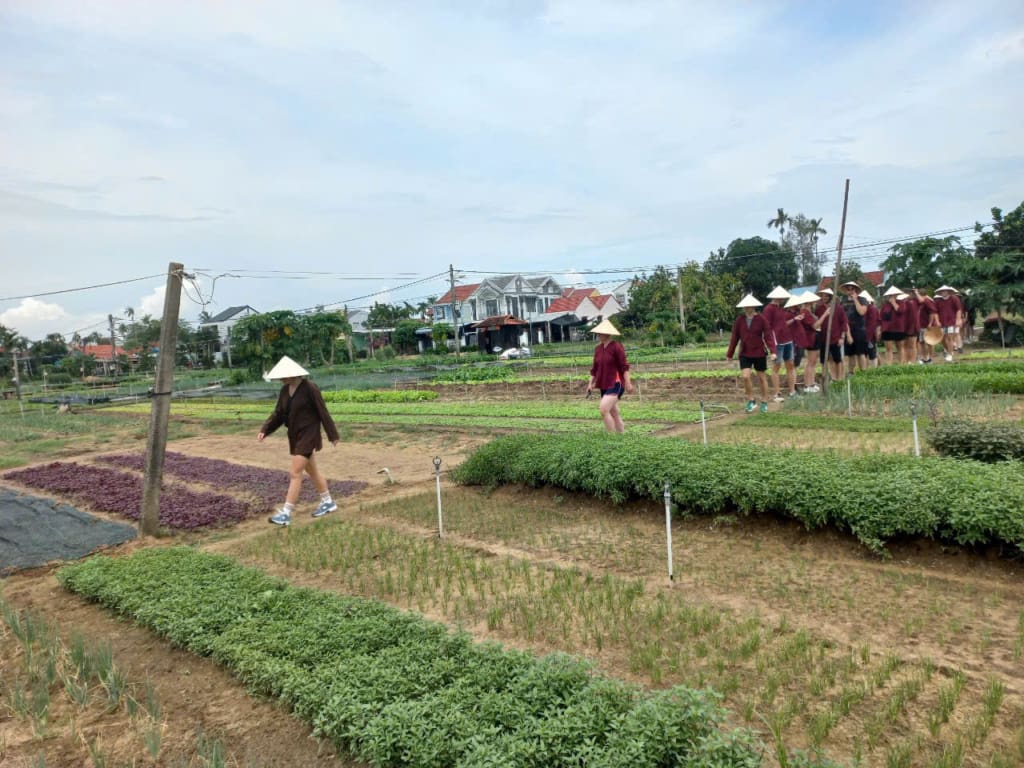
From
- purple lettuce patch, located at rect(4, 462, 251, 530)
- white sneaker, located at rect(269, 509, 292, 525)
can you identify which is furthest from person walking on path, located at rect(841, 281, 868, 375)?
purple lettuce patch, located at rect(4, 462, 251, 530)

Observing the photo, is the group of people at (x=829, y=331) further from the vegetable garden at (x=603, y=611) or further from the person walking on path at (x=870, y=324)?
the vegetable garden at (x=603, y=611)

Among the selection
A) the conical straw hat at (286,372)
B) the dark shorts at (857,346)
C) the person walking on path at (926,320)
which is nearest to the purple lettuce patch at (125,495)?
the conical straw hat at (286,372)

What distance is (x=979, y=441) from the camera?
22.6 feet

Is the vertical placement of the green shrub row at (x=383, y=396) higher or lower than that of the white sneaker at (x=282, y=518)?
higher

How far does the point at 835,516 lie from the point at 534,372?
24.7 metres

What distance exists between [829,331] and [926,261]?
55.7 feet

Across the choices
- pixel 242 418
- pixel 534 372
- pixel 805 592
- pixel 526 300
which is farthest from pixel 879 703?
pixel 526 300

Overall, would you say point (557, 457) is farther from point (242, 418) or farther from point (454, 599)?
point (242, 418)

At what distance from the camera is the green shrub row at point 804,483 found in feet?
16.8

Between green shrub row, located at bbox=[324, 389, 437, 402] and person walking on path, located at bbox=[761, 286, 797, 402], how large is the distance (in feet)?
45.8

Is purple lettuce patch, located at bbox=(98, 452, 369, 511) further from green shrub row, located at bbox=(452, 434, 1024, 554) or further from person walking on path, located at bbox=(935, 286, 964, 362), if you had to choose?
person walking on path, located at bbox=(935, 286, 964, 362)

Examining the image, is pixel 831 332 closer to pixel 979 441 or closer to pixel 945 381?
pixel 945 381

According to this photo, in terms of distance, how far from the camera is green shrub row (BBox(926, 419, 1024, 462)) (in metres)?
6.71

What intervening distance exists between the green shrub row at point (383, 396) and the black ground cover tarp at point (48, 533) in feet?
50.0
